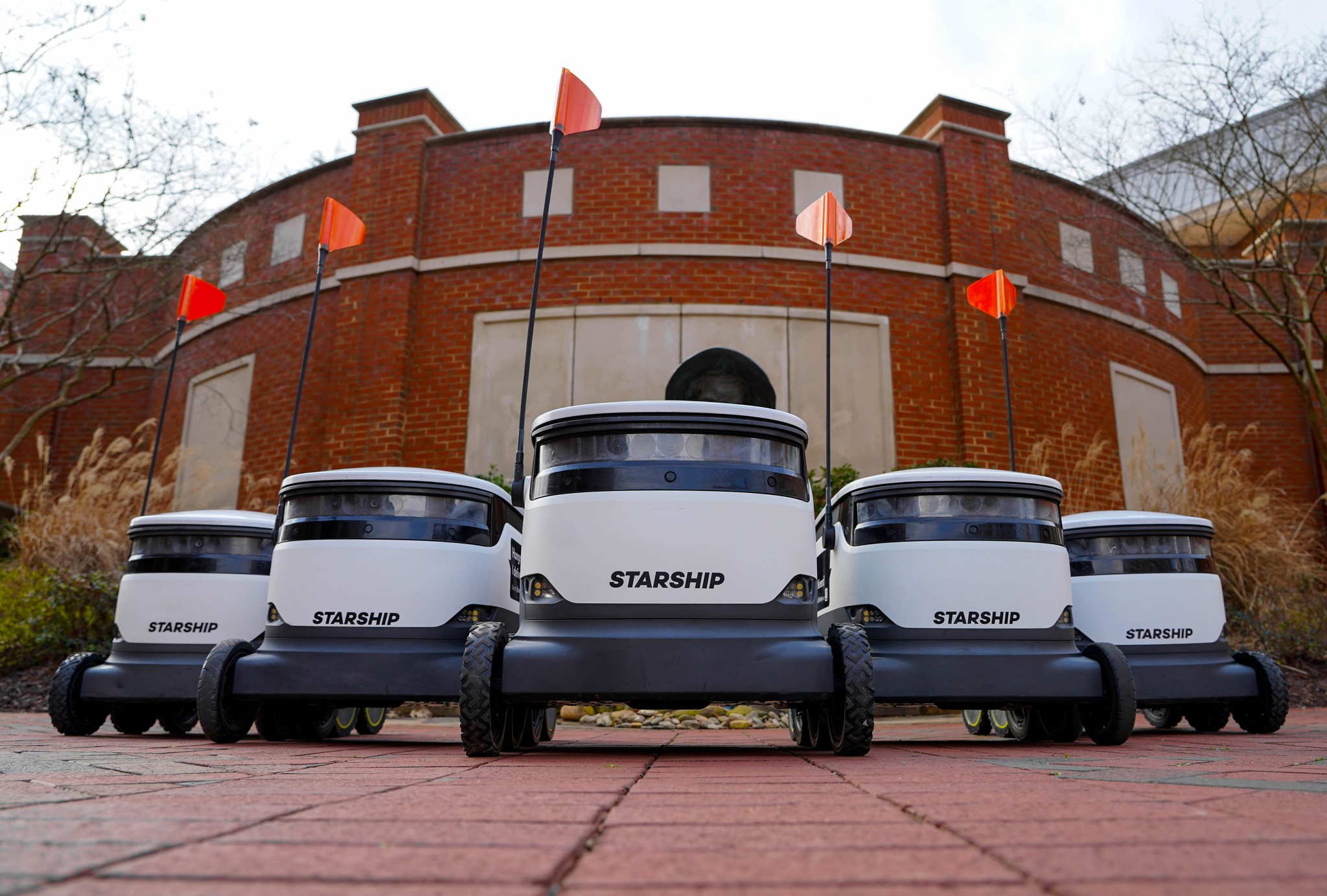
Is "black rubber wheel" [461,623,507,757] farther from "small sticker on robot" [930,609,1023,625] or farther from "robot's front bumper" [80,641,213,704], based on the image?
"robot's front bumper" [80,641,213,704]

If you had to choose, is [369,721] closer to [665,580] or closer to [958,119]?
[665,580]

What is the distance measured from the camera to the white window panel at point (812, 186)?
1175cm

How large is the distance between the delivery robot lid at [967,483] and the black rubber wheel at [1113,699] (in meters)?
0.72

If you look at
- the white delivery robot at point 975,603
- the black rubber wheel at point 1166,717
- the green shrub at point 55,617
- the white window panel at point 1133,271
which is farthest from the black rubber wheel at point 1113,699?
the white window panel at point 1133,271

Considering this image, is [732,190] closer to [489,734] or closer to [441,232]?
[441,232]

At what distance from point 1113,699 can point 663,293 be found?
791cm

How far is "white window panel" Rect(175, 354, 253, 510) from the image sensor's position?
494 inches

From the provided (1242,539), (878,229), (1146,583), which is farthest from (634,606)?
(878,229)

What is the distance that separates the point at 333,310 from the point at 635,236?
422cm

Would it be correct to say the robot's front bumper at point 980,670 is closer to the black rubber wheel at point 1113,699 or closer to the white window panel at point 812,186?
the black rubber wheel at point 1113,699

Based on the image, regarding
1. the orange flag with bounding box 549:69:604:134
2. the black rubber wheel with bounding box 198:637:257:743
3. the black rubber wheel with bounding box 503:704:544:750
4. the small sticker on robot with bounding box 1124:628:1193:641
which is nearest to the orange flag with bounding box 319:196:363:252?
the orange flag with bounding box 549:69:604:134

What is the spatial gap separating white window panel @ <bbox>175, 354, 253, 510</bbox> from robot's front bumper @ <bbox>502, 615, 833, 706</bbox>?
10.1 meters

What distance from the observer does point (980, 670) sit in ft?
13.4

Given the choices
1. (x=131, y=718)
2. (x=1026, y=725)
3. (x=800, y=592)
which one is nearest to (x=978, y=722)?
(x=1026, y=725)
